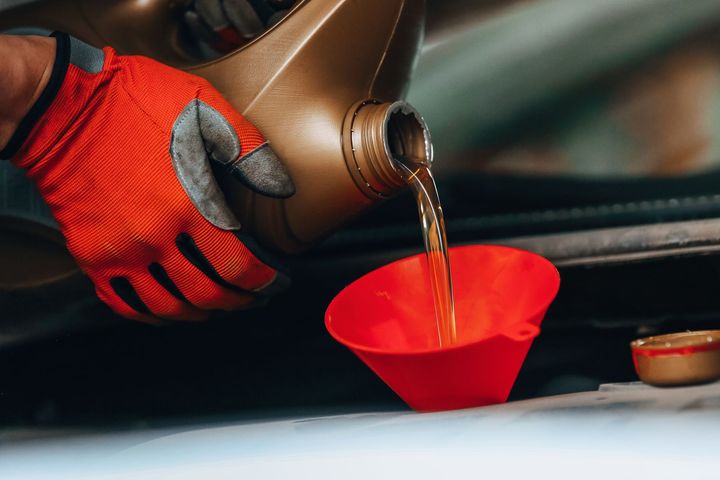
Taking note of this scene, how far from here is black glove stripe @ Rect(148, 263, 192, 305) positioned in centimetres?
79

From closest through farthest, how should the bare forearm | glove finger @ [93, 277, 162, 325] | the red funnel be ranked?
the red funnel → the bare forearm → glove finger @ [93, 277, 162, 325]

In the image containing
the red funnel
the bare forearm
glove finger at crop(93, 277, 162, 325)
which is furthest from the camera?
glove finger at crop(93, 277, 162, 325)

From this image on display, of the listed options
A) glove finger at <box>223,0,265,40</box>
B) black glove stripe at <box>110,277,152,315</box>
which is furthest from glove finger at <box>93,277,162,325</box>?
glove finger at <box>223,0,265,40</box>

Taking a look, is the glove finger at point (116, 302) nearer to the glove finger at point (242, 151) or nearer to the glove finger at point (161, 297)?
the glove finger at point (161, 297)

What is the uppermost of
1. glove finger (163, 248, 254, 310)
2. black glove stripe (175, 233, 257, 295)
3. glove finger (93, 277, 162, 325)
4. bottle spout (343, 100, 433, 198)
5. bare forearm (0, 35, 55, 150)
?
bare forearm (0, 35, 55, 150)

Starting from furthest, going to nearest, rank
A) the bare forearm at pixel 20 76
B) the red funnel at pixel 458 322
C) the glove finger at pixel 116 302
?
the glove finger at pixel 116 302, the bare forearm at pixel 20 76, the red funnel at pixel 458 322

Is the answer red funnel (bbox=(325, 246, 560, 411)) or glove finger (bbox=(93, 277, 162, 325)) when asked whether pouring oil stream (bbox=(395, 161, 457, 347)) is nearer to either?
red funnel (bbox=(325, 246, 560, 411))

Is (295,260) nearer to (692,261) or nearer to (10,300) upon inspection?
(10,300)

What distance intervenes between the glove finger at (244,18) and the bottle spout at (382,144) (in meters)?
0.20

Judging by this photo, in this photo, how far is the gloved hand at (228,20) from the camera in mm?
894

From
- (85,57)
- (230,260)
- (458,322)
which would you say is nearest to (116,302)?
(230,260)

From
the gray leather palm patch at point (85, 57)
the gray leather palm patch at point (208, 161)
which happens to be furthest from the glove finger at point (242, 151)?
the gray leather palm patch at point (85, 57)

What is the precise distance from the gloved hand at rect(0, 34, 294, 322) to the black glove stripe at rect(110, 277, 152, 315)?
0.04 metres

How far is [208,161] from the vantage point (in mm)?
752
